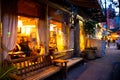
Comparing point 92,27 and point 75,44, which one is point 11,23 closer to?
point 75,44

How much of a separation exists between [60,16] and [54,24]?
2.39 feet

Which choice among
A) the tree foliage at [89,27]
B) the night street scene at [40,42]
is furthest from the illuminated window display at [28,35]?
the tree foliage at [89,27]

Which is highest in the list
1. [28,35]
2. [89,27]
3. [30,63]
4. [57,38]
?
[89,27]

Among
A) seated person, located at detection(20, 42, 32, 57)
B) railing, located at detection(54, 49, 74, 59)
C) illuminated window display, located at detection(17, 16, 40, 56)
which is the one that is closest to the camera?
illuminated window display, located at detection(17, 16, 40, 56)

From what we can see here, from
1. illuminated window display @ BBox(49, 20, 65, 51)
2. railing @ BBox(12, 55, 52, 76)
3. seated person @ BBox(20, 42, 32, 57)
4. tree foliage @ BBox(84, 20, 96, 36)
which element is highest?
tree foliage @ BBox(84, 20, 96, 36)

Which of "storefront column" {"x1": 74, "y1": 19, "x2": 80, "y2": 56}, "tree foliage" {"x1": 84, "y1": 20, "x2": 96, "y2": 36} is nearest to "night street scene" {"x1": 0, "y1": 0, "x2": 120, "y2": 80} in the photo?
"storefront column" {"x1": 74, "y1": 19, "x2": 80, "y2": 56}

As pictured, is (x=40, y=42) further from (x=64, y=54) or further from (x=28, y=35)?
(x=64, y=54)

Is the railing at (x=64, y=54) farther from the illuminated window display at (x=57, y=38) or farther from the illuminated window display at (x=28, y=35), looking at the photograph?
the illuminated window display at (x=28, y=35)

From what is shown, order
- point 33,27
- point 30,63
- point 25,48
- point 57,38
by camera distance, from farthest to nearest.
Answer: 1. point 57,38
2. point 25,48
3. point 33,27
4. point 30,63

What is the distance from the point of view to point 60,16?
42.1 feet

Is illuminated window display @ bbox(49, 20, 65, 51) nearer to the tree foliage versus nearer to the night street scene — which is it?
the night street scene

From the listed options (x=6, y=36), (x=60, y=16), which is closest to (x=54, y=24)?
(x=60, y=16)

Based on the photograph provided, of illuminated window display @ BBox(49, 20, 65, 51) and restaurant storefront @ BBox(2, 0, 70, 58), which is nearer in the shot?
restaurant storefront @ BBox(2, 0, 70, 58)

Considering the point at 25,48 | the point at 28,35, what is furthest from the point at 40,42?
the point at 28,35
